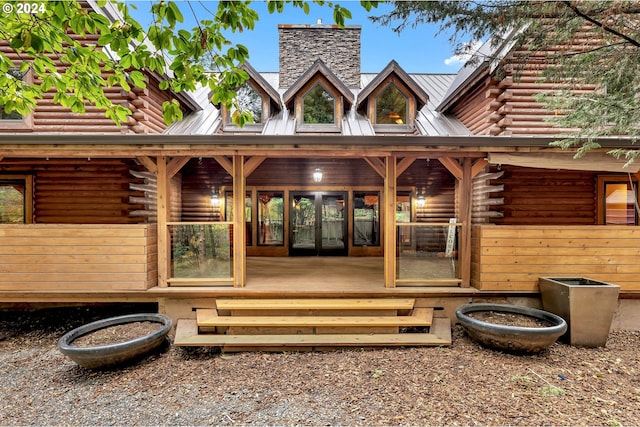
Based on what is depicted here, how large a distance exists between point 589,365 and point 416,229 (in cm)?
274

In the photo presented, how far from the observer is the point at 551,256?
4754 mm

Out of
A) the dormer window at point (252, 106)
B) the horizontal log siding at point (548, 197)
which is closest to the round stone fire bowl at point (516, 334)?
the horizontal log siding at point (548, 197)

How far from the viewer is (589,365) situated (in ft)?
12.3

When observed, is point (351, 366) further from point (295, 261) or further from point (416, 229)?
point (295, 261)

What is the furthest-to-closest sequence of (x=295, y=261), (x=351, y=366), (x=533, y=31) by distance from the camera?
(x=295, y=261) → (x=533, y=31) → (x=351, y=366)

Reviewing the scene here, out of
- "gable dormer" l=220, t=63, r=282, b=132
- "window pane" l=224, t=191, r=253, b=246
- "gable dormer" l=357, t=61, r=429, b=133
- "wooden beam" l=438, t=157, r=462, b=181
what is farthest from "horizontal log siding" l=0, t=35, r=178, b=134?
"wooden beam" l=438, t=157, r=462, b=181

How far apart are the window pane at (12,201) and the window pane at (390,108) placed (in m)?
8.45

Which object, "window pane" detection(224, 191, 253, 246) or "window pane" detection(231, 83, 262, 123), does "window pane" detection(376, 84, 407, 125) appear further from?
"window pane" detection(224, 191, 253, 246)

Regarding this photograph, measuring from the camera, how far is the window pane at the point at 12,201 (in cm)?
652

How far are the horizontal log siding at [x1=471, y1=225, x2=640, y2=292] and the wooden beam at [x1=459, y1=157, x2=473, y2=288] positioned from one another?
0.23m

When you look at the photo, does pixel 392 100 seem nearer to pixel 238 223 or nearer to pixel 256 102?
pixel 256 102

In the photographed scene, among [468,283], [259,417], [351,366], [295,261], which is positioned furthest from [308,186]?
[259,417]

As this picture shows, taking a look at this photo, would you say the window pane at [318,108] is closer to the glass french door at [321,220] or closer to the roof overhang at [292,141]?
the glass french door at [321,220]

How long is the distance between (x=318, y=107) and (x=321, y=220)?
10.1 ft
